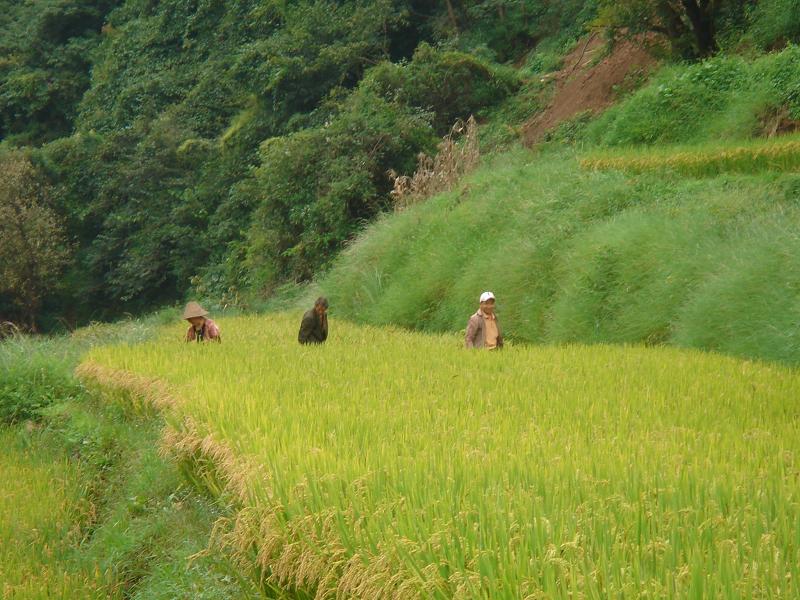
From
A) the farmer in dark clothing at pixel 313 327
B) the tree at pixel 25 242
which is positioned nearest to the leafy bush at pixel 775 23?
the farmer in dark clothing at pixel 313 327

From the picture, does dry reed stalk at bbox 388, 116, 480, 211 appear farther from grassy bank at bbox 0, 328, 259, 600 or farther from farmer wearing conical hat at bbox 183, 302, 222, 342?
grassy bank at bbox 0, 328, 259, 600

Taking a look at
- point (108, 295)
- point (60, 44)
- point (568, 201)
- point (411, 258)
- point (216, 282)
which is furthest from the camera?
point (60, 44)

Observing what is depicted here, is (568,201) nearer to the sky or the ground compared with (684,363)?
nearer to the sky

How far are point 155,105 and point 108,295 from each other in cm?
653

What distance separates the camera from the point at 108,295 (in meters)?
31.9

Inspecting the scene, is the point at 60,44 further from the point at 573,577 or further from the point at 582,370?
the point at 573,577

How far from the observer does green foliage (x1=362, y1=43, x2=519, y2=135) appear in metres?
24.5

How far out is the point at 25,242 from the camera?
29.2 m

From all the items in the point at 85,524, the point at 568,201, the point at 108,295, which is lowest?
the point at 108,295

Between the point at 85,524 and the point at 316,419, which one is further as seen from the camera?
the point at 85,524

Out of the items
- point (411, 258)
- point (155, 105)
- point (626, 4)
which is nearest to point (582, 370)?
point (411, 258)

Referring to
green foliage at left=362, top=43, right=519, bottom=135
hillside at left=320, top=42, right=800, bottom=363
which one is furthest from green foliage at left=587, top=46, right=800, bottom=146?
green foliage at left=362, top=43, right=519, bottom=135

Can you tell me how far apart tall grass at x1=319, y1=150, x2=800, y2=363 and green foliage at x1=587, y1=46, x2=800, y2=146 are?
1.40 meters

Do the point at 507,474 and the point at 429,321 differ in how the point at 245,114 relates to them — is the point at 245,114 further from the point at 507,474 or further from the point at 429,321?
the point at 507,474
